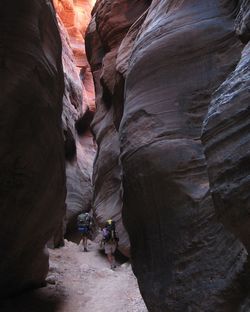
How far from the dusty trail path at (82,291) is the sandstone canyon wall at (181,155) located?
7.64ft

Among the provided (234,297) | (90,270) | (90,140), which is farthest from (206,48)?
(90,140)

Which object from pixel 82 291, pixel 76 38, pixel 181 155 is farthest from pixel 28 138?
pixel 76 38

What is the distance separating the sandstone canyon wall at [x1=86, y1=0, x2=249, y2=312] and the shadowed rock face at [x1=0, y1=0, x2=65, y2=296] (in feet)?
5.25

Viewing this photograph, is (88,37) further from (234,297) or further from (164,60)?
(234,297)

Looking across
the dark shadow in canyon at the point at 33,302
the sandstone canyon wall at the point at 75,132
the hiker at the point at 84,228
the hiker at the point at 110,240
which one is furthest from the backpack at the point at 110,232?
the dark shadow in canyon at the point at 33,302

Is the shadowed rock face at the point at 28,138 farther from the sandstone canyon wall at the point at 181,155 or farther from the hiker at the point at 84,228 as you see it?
the hiker at the point at 84,228

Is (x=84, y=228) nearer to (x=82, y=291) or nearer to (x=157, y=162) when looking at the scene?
(x=82, y=291)

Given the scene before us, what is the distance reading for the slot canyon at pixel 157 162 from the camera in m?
3.92

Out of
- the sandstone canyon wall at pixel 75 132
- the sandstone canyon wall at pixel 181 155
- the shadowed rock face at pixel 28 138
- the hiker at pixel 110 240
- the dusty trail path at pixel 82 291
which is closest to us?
the sandstone canyon wall at pixel 181 155

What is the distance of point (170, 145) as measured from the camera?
679 centimetres

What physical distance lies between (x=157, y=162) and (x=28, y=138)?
2.55 metres

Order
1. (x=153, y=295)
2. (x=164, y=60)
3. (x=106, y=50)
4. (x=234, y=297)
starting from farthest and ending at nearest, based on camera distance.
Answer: (x=106, y=50) < (x=164, y=60) < (x=153, y=295) < (x=234, y=297)

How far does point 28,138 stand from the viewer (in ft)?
25.9

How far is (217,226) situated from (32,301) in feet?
18.1
